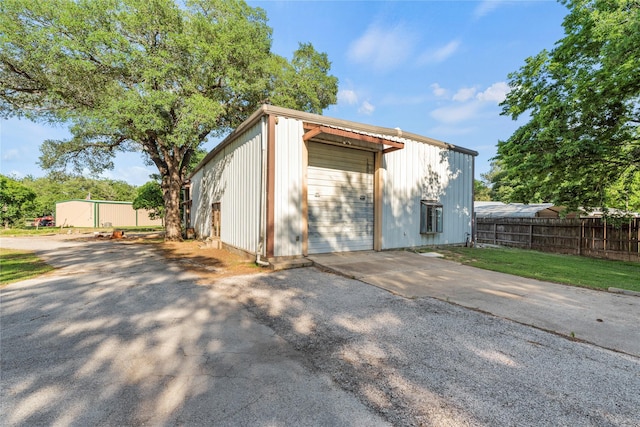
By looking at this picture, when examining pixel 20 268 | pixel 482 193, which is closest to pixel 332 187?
pixel 20 268

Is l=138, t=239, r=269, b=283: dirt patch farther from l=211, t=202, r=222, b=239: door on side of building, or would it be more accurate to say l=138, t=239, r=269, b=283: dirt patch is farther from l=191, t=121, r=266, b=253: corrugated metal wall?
l=211, t=202, r=222, b=239: door on side of building

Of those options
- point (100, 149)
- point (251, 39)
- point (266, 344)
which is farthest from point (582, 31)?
point (100, 149)

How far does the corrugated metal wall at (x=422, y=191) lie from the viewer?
8.91 m

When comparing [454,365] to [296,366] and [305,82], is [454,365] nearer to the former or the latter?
[296,366]

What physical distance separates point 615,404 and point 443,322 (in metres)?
1.57

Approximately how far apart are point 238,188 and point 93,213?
84.8ft

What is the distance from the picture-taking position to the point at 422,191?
970cm

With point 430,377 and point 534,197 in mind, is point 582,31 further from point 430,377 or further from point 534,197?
Result: point 430,377

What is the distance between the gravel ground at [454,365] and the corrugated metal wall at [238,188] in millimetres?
4147

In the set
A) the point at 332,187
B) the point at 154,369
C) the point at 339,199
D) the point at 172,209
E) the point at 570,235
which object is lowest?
the point at 154,369

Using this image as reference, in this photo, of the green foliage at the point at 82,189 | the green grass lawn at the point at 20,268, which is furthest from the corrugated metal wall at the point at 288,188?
the green foliage at the point at 82,189

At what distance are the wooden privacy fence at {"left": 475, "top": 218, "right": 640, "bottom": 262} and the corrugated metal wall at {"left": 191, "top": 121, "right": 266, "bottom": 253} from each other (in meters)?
14.2

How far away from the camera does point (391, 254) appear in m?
8.29

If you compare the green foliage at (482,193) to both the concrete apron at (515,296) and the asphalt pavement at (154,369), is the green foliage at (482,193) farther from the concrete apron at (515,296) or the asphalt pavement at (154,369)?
the asphalt pavement at (154,369)
